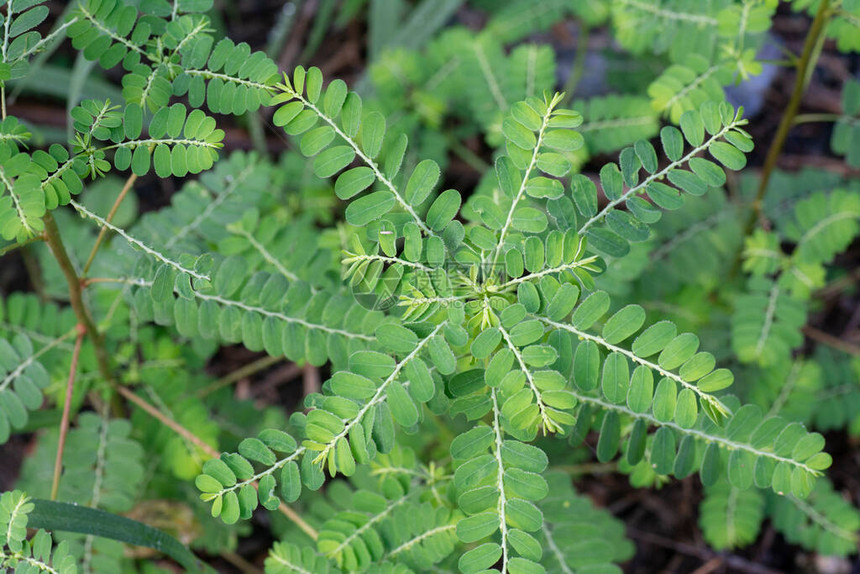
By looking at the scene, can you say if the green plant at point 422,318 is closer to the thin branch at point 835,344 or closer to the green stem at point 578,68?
the thin branch at point 835,344

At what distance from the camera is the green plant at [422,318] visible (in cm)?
137

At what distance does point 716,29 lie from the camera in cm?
213

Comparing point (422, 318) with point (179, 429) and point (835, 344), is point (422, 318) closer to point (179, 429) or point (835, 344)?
point (179, 429)

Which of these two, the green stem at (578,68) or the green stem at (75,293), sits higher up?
the green stem at (578,68)

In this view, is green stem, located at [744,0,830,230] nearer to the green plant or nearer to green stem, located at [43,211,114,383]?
the green plant

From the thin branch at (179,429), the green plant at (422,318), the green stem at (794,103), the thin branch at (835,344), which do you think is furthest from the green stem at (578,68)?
the thin branch at (179,429)

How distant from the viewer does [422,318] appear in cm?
136

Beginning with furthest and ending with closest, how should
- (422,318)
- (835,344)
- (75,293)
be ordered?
(835,344) → (75,293) → (422,318)

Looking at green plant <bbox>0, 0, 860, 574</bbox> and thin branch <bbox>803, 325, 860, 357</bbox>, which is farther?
thin branch <bbox>803, 325, 860, 357</bbox>

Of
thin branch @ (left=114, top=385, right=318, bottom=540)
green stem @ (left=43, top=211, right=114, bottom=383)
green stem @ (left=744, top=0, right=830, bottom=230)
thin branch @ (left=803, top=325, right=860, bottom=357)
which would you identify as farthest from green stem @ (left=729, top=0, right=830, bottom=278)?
green stem @ (left=43, top=211, right=114, bottom=383)

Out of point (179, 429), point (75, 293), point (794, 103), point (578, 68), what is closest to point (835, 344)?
point (794, 103)

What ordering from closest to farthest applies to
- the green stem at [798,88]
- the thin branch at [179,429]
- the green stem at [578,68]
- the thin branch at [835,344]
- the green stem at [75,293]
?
the green stem at [75,293]
the thin branch at [179,429]
the green stem at [798,88]
the thin branch at [835,344]
the green stem at [578,68]

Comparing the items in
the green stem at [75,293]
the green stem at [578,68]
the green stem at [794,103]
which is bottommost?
the green stem at [794,103]

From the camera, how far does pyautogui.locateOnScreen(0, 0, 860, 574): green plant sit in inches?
53.7
